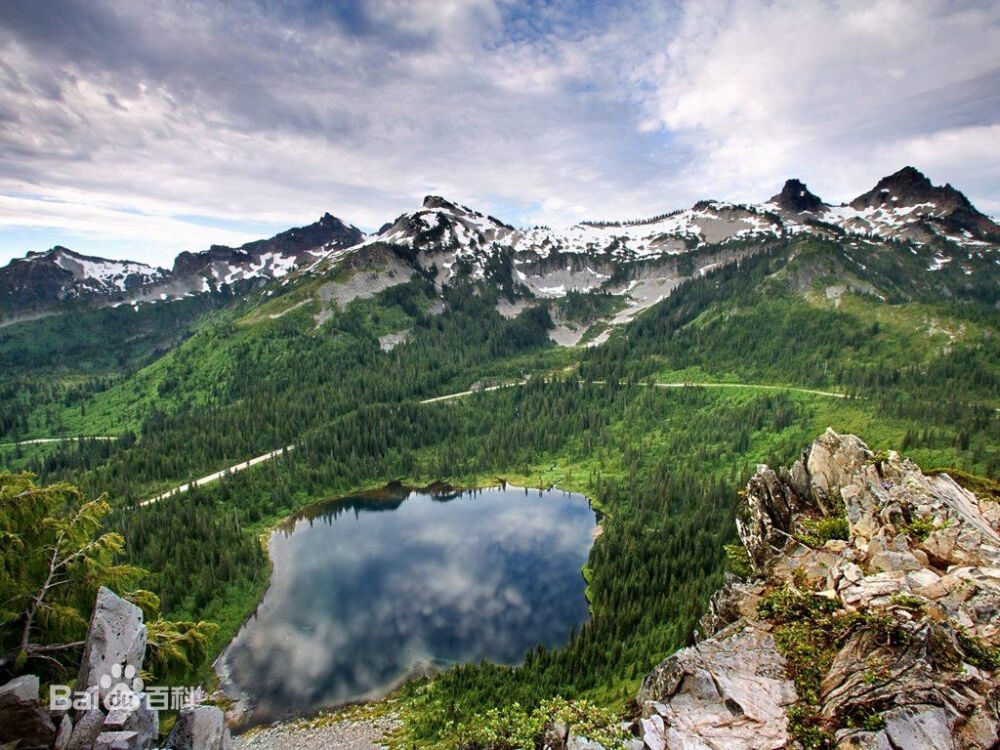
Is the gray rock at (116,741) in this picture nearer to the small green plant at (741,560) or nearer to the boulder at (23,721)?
the boulder at (23,721)

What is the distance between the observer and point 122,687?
1333 centimetres

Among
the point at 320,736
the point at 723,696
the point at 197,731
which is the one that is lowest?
the point at 320,736

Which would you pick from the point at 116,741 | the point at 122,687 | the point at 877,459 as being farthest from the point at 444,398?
the point at 116,741

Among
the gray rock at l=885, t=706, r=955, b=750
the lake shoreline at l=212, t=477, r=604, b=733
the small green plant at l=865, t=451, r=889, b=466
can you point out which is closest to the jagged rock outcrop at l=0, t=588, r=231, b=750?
the gray rock at l=885, t=706, r=955, b=750

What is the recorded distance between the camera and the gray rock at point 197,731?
13.4m

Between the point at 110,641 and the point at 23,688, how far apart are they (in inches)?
94.9

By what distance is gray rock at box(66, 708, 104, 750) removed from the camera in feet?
38.3

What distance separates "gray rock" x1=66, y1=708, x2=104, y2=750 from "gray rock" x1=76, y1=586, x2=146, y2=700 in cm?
88

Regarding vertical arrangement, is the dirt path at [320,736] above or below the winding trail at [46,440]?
below

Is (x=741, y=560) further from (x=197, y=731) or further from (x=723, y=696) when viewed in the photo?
(x=197, y=731)

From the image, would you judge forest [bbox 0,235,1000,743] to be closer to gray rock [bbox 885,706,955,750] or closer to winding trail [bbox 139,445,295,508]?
winding trail [bbox 139,445,295,508]

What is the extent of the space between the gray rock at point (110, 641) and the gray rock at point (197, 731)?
1.97m

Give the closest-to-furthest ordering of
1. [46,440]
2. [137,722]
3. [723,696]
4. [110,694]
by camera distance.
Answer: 1. [137,722]
2. [110,694]
3. [723,696]
4. [46,440]

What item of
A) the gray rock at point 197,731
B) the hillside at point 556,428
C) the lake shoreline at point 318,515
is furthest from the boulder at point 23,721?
the lake shoreline at point 318,515
